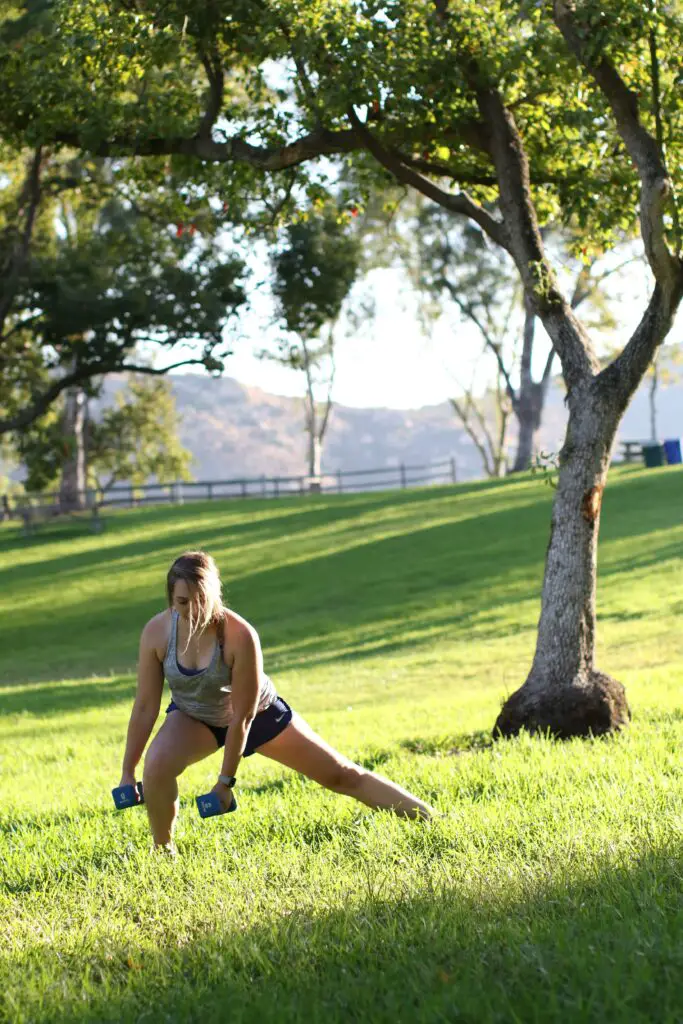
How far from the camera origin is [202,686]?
210 inches

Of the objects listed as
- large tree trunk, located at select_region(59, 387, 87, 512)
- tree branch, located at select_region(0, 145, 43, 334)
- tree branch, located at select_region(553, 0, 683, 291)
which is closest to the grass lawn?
tree branch, located at select_region(553, 0, 683, 291)

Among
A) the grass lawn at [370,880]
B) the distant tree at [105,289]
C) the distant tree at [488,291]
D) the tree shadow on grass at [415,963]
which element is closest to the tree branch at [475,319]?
the distant tree at [488,291]

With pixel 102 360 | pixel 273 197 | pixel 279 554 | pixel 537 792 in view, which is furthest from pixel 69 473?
pixel 537 792

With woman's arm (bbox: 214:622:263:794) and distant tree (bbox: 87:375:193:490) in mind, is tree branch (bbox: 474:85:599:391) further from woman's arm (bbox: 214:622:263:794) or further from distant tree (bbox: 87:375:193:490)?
distant tree (bbox: 87:375:193:490)

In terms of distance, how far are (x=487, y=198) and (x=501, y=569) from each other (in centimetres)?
1526

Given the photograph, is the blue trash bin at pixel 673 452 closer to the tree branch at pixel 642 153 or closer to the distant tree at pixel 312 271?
the distant tree at pixel 312 271

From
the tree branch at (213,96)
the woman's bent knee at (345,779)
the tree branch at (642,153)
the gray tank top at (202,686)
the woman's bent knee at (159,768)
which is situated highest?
the tree branch at (213,96)

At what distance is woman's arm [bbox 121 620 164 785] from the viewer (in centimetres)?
546

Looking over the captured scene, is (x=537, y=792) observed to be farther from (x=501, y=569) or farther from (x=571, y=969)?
(x=501, y=569)

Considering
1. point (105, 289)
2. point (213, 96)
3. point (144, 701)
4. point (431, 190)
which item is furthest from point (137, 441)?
point (144, 701)

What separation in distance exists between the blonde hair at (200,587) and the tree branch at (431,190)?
214 inches

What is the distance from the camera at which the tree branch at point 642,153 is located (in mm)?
8344

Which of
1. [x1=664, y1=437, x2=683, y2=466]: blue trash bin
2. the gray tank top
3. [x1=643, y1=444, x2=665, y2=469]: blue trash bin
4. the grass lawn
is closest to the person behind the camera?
the grass lawn

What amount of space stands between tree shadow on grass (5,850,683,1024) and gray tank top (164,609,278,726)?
1.13 m
